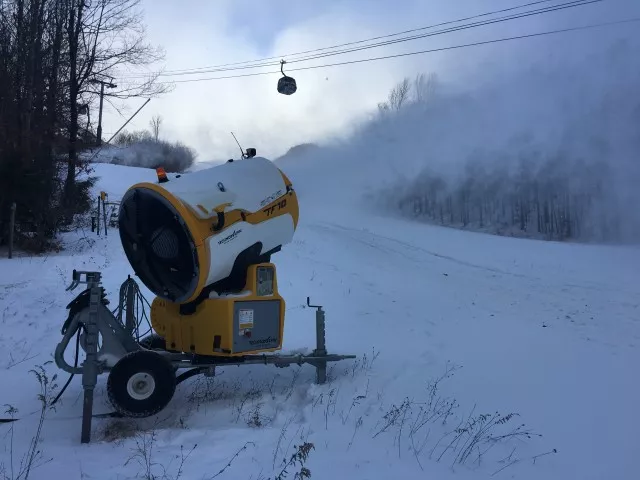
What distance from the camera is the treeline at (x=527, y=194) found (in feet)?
39.2

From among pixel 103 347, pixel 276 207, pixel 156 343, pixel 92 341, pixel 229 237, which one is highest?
pixel 276 207

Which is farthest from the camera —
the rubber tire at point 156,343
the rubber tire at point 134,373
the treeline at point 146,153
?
the treeline at point 146,153

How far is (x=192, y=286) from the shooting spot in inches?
171

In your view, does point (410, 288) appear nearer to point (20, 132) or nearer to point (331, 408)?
point (331, 408)

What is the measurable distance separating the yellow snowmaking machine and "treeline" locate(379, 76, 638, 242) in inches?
385

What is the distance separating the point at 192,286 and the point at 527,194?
455 inches

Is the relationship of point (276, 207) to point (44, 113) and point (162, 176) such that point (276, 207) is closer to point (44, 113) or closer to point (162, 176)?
point (162, 176)

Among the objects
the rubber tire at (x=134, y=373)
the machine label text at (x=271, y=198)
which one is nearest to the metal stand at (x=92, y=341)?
the rubber tire at (x=134, y=373)

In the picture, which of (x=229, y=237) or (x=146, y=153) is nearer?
(x=229, y=237)

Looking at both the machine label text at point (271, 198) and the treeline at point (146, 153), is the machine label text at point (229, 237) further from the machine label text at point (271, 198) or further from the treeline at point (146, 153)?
the treeline at point (146, 153)

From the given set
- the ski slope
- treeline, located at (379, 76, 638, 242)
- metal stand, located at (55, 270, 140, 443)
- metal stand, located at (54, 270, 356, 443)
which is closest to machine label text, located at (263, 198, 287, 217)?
metal stand, located at (54, 270, 356, 443)

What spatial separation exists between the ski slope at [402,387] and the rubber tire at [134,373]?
0.19 meters

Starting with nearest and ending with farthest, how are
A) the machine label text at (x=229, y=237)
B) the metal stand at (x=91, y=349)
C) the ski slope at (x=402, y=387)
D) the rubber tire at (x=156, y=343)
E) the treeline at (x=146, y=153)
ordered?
the ski slope at (x=402, y=387), the metal stand at (x=91, y=349), the machine label text at (x=229, y=237), the rubber tire at (x=156, y=343), the treeline at (x=146, y=153)

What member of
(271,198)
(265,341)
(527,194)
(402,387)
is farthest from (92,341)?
(527,194)
